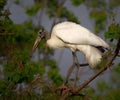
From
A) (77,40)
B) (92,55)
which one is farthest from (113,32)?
(77,40)

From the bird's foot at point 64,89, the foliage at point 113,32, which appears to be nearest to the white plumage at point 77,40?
the bird's foot at point 64,89

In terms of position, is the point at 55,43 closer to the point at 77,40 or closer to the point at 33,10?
the point at 77,40

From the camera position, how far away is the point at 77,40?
867 cm

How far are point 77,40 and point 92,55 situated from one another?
457 millimetres

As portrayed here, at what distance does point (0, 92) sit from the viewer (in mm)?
7211

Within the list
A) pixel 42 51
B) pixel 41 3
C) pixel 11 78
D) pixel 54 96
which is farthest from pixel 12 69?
pixel 41 3

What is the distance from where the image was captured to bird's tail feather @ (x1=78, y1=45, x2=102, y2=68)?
830cm

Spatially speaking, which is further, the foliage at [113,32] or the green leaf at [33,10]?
the green leaf at [33,10]

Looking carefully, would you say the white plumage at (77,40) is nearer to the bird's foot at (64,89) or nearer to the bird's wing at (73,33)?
the bird's wing at (73,33)

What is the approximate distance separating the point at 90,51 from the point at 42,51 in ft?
38.3

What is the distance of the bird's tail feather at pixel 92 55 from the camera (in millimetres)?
8305

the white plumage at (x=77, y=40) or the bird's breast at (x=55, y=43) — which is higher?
the white plumage at (x=77, y=40)

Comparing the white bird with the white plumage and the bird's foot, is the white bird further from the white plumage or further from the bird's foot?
the bird's foot

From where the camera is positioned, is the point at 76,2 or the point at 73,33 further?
the point at 76,2
